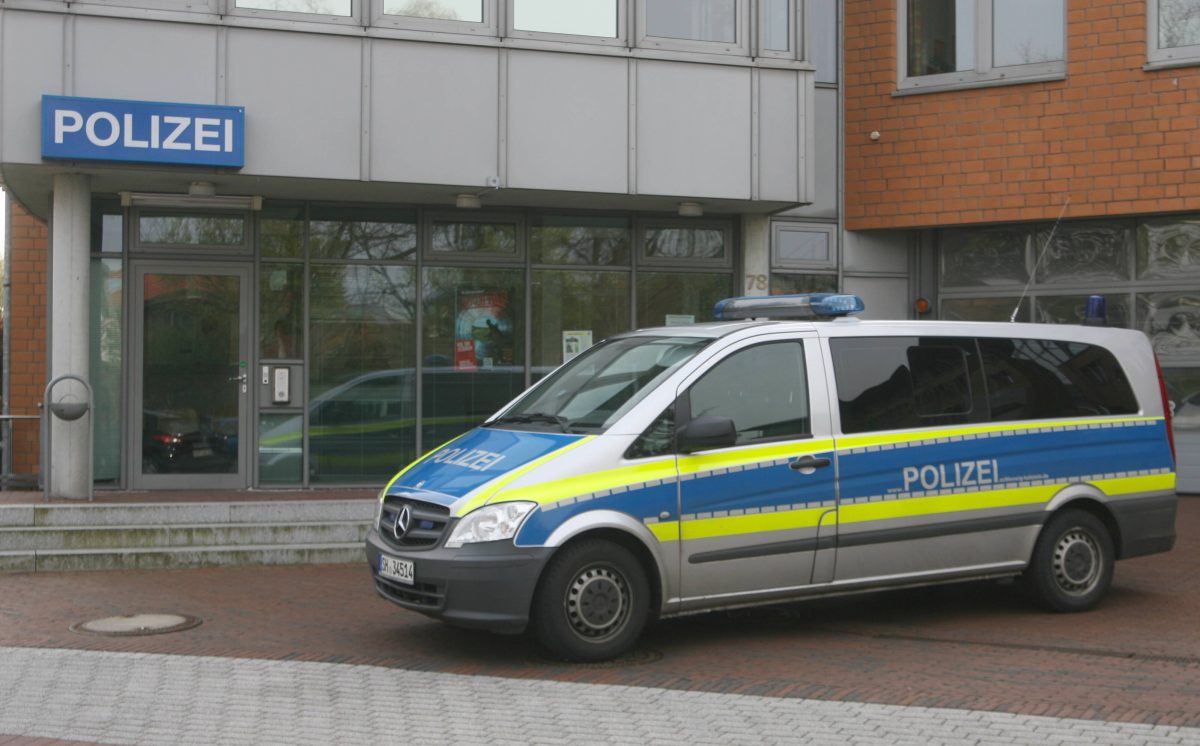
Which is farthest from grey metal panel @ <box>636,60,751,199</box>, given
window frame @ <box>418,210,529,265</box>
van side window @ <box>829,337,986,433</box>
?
van side window @ <box>829,337,986,433</box>

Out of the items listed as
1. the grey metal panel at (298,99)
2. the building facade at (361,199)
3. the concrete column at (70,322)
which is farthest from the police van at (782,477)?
the concrete column at (70,322)

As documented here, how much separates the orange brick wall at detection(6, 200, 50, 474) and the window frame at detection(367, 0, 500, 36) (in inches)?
216

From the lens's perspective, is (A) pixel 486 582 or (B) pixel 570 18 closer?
(A) pixel 486 582

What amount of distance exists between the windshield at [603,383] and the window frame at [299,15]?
5830mm

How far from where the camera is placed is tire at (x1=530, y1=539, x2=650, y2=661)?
279 inches

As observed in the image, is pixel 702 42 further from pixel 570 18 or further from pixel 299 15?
pixel 299 15

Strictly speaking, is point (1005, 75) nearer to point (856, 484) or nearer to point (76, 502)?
point (856, 484)

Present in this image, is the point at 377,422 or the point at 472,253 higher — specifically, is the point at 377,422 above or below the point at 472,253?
below

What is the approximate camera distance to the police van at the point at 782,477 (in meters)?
7.14

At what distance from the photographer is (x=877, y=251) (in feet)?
54.3

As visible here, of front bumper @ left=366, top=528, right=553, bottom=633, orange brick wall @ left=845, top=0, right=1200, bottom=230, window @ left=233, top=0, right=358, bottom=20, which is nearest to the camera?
front bumper @ left=366, top=528, right=553, bottom=633

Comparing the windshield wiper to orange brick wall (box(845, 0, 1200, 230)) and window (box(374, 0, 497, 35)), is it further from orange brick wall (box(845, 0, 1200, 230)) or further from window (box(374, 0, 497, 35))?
orange brick wall (box(845, 0, 1200, 230))

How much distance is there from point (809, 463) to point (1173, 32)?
30.4 ft

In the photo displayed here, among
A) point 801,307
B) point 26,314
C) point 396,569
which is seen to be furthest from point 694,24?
point 396,569
